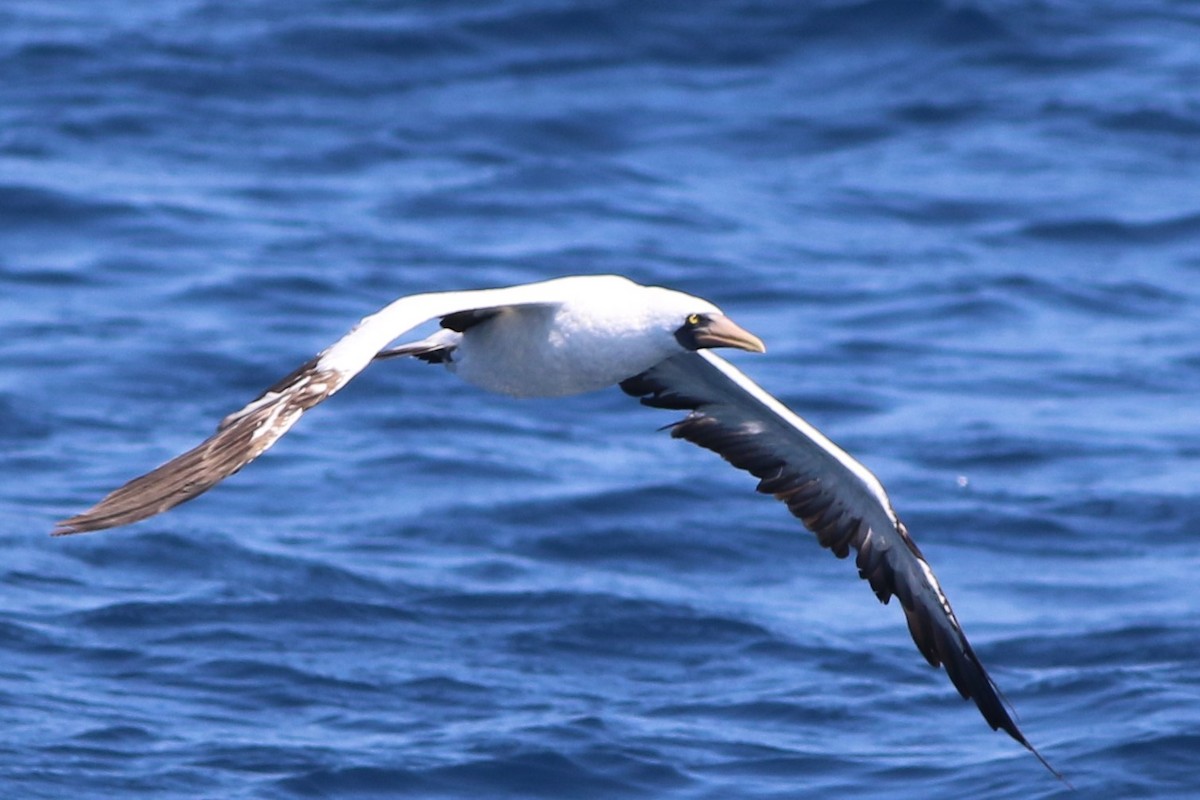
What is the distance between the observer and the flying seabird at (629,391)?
7.32m

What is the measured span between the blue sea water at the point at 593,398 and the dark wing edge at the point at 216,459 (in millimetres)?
3305

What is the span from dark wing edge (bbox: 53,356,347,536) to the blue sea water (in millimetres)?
3305

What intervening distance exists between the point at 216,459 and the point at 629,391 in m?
3.35

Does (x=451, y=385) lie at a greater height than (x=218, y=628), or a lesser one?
greater

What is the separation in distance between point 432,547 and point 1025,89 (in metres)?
12.0

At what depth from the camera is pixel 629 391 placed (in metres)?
10.2

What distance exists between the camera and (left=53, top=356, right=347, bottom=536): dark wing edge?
6.68 metres

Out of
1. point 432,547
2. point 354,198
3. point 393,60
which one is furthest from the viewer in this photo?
point 393,60

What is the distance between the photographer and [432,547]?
13.3 m

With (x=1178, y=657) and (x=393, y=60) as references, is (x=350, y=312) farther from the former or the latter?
(x=1178, y=657)

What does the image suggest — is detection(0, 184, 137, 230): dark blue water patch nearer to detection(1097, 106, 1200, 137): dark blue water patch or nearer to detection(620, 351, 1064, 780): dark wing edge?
detection(620, 351, 1064, 780): dark wing edge

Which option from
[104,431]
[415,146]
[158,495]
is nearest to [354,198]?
[415,146]

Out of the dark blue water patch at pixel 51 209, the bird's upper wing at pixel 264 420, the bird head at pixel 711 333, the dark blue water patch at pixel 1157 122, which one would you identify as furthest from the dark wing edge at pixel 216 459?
the dark blue water patch at pixel 1157 122

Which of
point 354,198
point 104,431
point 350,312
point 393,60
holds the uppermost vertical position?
point 393,60
